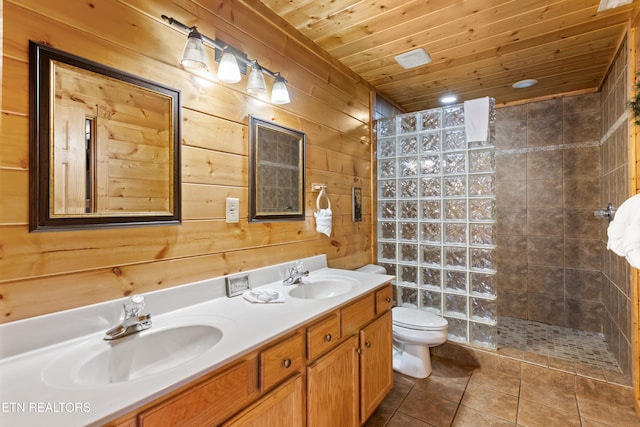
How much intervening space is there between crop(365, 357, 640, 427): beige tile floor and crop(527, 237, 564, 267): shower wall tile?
133 centimetres

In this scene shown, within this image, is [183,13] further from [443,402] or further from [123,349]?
[443,402]

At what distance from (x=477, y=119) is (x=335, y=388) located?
208cm

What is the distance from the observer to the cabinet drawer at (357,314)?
139cm

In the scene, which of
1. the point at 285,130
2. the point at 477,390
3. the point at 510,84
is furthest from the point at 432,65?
the point at 477,390

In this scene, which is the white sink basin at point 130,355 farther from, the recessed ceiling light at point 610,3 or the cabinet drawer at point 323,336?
the recessed ceiling light at point 610,3

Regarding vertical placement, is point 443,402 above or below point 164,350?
below

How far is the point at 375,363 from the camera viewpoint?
162 cm

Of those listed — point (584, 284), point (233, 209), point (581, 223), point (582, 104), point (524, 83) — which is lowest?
point (584, 284)

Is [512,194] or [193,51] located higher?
[193,51]

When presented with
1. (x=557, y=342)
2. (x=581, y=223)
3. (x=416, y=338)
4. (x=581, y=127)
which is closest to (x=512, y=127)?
(x=581, y=127)

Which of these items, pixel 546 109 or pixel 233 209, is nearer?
pixel 233 209

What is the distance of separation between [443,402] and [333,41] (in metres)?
2.45

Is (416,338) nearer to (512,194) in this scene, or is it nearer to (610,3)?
(512,194)

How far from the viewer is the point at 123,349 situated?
37.1 inches
